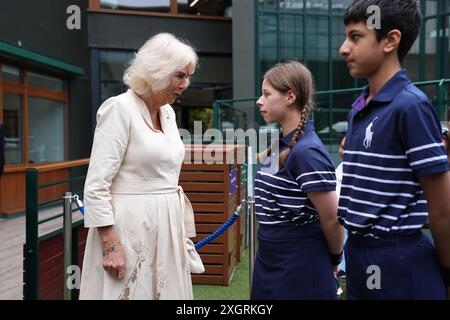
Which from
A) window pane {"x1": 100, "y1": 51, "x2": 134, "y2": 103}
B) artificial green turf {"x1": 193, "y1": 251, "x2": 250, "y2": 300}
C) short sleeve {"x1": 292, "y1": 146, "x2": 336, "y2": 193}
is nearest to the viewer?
short sleeve {"x1": 292, "y1": 146, "x2": 336, "y2": 193}

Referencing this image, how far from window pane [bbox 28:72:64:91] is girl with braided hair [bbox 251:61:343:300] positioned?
936 cm

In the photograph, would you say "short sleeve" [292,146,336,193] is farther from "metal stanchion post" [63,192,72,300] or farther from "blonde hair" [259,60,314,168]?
"metal stanchion post" [63,192,72,300]

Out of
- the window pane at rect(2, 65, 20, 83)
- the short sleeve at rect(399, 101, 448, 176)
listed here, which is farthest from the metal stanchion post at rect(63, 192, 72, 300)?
the window pane at rect(2, 65, 20, 83)

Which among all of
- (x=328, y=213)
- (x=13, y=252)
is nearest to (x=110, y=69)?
(x=13, y=252)

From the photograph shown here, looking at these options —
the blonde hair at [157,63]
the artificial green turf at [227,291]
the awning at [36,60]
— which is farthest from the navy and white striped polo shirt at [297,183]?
the awning at [36,60]

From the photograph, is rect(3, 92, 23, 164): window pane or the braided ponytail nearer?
the braided ponytail

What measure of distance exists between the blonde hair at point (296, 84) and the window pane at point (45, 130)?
9.31 meters

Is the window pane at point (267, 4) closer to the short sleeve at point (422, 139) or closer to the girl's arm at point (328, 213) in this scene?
the girl's arm at point (328, 213)

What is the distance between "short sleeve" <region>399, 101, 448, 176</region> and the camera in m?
1.41

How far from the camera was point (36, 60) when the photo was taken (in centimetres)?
962
